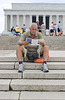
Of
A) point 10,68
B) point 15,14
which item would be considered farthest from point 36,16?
point 10,68

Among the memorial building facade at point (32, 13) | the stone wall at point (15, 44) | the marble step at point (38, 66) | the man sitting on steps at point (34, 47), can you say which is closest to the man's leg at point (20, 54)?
the man sitting on steps at point (34, 47)

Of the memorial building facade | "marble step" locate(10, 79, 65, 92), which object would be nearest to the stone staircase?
"marble step" locate(10, 79, 65, 92)

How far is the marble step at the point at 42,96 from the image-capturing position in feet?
11.6

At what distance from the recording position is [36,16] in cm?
4859

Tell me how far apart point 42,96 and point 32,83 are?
530 millimetres

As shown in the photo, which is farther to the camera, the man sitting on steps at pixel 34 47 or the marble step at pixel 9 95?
the man sitting on steps at pixel 34 47

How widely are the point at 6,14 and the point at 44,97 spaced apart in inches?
1834

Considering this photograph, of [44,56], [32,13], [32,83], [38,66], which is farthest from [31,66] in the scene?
[32,13]

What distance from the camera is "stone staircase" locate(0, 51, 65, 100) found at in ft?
A: 12.0

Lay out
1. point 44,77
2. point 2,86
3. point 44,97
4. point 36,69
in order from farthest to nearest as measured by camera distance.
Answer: point 36,69 → point 44,77 → point 2,86 → point 44,97

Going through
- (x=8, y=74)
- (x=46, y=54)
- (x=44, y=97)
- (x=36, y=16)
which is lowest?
(x=44, y=97)

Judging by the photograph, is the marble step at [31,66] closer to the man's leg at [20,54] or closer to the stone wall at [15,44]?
the man's leg at [20,54]

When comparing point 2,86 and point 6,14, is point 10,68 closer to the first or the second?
point 2,86

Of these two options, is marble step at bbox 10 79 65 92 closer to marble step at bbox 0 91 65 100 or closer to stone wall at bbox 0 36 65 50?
marble step at bbox 0 91 65 100
